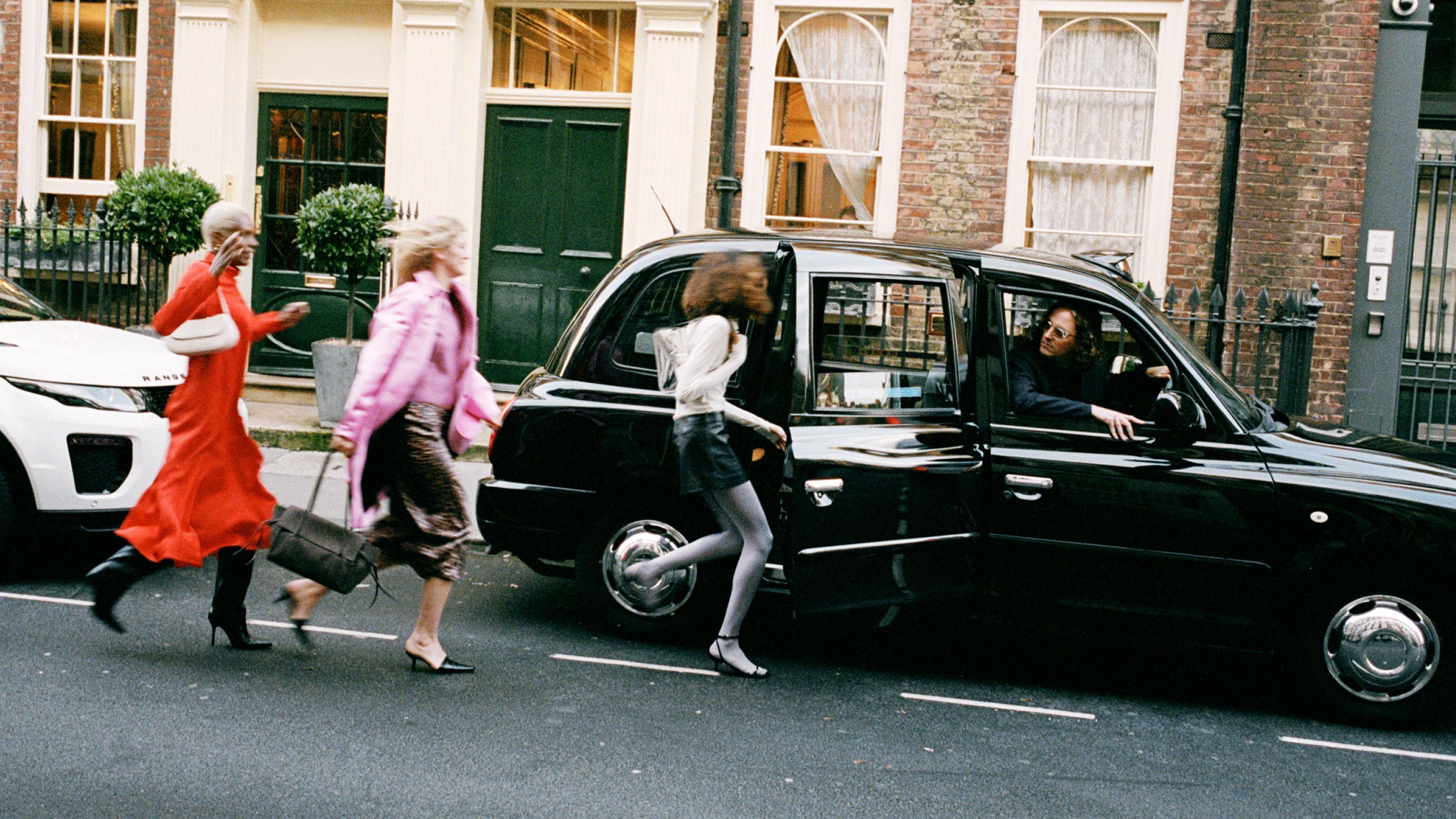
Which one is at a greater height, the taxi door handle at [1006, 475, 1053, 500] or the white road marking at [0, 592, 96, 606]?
the taxi door handle at [1006, 475, 1053, 500]

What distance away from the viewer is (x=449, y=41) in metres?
11.6

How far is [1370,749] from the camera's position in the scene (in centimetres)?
502

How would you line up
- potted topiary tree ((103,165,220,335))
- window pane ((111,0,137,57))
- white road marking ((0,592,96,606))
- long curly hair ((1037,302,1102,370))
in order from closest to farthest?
long curly hair ((1037,302,1102,370)) → white road marking ((0,592,96,606)) → potted topiary tree ((103,165,220,335)) → window pane ((111,0,137,57))

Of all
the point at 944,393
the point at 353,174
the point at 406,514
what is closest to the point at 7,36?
the point at 353,174

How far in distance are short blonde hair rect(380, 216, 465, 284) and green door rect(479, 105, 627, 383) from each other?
675 centimetres

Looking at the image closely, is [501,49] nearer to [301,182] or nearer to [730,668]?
[301,182]

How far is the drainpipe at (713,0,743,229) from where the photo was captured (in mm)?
11523

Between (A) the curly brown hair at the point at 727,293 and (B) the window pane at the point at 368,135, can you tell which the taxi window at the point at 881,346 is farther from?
(B) the window pane at the point at 368,135

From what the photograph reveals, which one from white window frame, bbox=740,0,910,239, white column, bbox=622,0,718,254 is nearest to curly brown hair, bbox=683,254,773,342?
white column, bbox=622,0,718,254

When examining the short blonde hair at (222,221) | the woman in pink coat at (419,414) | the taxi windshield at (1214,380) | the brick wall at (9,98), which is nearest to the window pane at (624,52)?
the brick wall at (9,98)

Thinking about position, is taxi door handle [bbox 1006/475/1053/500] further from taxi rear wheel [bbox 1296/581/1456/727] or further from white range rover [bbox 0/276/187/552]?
white range rover [bbox 0/276/187/552]

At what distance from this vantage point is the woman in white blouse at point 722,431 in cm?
530

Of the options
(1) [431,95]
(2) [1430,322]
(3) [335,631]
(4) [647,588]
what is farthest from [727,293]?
(2) [1430,322]

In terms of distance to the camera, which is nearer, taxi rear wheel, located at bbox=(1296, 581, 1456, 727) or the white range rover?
taxi rear wheel, located at bbox=(1296, 581, 1456, 727)
